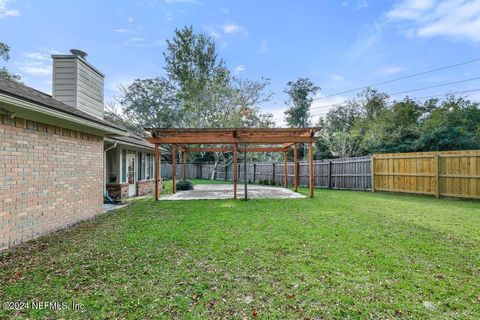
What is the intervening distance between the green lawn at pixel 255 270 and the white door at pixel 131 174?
5.13m

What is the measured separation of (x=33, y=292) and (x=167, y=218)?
3.76 m

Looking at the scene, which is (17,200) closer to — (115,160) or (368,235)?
(115,160)

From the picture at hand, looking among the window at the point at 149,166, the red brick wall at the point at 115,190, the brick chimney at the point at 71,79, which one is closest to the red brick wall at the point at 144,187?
the window at the point at 149,166

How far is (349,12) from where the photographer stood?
43.1 ft

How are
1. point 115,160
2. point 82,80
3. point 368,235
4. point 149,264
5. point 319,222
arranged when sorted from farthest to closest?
point 115,160 → point 82,80 → point 319,222 → point 368,235 → point 149,264

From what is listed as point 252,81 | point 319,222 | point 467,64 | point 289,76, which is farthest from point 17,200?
point 289,76

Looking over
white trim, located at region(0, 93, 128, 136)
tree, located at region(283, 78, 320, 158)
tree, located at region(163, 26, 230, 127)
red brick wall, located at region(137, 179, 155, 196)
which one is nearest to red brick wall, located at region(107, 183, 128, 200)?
red brick wall, located at region(137, 179, 155, 196)

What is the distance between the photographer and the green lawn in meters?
2.42

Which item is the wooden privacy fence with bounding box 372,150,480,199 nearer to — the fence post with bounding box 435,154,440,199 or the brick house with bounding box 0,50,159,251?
the fence post with bounding box 435,154,440,199

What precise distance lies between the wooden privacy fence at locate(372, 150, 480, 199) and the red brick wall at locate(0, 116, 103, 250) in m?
11.7

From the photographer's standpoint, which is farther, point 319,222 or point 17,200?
point 319,222

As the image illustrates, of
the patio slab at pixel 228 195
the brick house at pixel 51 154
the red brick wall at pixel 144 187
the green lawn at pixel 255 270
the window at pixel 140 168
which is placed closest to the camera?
the green lawn at pixel 255 270

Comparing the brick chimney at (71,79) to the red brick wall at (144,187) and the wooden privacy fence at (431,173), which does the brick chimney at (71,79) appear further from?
the wooden privacy fence at (431,173)

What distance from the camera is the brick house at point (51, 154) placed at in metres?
4.22
